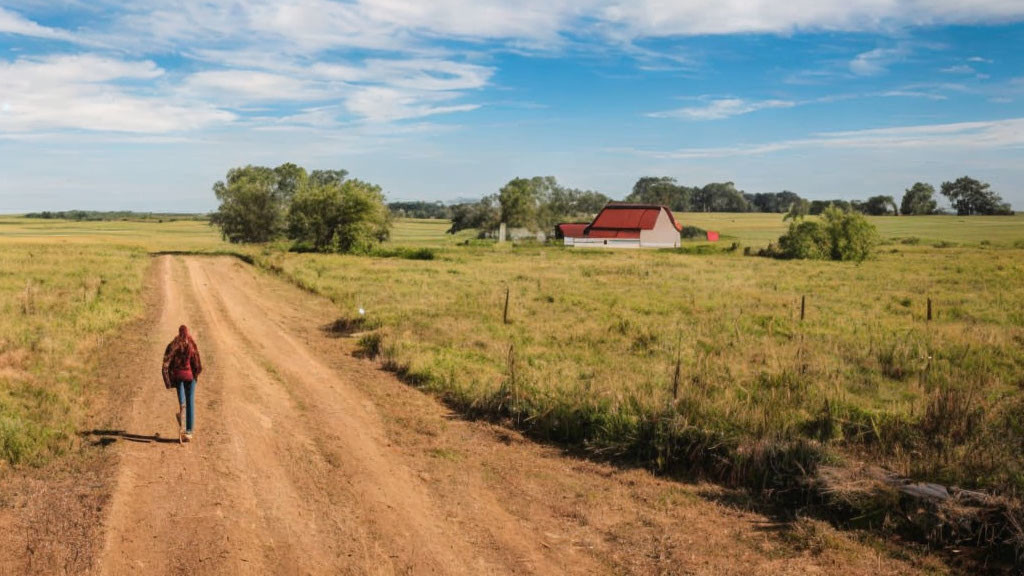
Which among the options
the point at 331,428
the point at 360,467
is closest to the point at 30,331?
the point at 331,428

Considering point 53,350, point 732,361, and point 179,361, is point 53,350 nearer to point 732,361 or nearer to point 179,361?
point 179,361

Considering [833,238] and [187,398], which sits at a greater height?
[833,238]

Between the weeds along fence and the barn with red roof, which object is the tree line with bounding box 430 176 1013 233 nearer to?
the barn with red roof

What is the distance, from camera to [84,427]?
12430 mm

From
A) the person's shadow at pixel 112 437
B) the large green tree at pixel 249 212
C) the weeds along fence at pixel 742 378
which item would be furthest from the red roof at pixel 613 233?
the person's shadow at pixel 112 437

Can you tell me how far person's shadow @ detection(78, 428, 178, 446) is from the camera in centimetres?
1162

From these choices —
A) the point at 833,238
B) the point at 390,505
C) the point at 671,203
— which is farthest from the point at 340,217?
the point at 671,203

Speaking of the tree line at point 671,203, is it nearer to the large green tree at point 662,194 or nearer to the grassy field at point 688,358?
the large green tree at point 662,194

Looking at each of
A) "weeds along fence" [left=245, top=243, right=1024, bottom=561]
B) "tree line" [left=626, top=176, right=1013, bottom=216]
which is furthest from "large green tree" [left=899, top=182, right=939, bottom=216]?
"weeds along fence" [left=245, top=243, right=1024, bottom=561]

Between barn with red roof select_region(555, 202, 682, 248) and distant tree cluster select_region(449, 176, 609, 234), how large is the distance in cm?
1004

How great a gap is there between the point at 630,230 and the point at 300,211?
3773 cm

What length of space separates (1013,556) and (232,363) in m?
16.3

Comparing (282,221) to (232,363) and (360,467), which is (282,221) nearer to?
(232,363)

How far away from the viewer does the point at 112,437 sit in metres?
11.8
